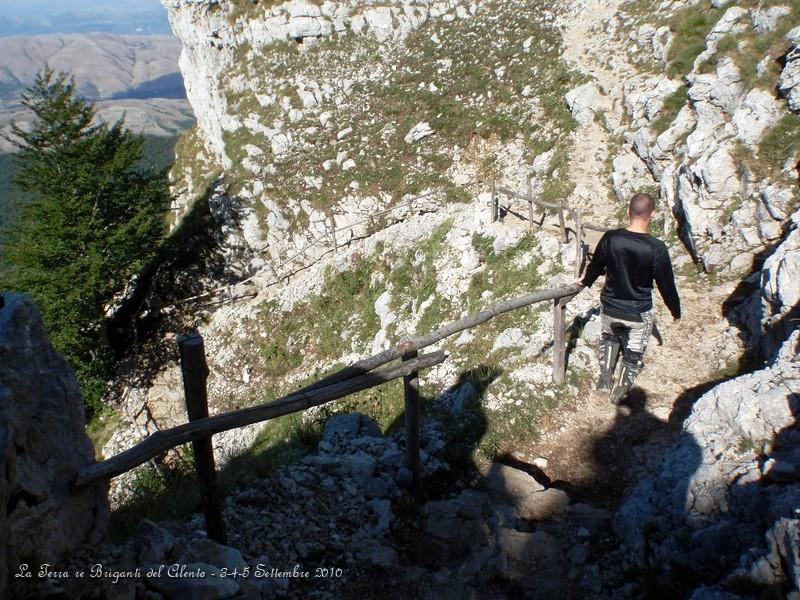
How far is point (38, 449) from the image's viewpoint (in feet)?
12.0

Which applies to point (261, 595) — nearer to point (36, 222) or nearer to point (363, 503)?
point (363, 503)

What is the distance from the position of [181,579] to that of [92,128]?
22042 millimetres

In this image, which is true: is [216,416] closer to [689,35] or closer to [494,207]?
[494,207]

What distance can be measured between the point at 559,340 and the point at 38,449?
20.8ft

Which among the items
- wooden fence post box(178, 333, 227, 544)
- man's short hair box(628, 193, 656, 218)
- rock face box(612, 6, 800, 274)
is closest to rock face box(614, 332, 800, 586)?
man's short hair box(628, 193, 656, 218)

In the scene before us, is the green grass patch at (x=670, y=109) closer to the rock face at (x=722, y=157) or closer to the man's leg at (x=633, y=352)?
the rock face at (x=722, y=157)

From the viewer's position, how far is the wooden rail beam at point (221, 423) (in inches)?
153

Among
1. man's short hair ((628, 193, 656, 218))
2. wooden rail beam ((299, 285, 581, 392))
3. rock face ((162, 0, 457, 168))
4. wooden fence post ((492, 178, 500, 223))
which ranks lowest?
wooden rail beam ((299, 285, 581, 392))

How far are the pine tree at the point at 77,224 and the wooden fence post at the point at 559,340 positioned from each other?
16939 millimetres

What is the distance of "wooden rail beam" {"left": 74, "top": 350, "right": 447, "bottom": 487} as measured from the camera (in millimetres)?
3879

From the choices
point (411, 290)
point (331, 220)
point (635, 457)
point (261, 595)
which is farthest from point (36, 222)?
point (635, 457)

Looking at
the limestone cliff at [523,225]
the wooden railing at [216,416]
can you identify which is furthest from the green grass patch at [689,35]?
the wooden railing at [216,416]

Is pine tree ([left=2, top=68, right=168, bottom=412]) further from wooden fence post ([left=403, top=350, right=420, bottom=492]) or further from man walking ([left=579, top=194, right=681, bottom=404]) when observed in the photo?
man walking ([left=579, top=194, right=681, bottom=404])

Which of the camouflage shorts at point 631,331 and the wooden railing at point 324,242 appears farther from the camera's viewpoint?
the wooden railing at point 324,242
